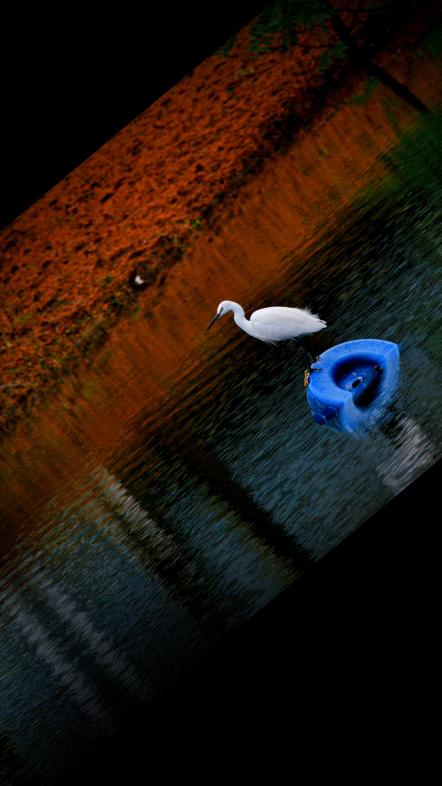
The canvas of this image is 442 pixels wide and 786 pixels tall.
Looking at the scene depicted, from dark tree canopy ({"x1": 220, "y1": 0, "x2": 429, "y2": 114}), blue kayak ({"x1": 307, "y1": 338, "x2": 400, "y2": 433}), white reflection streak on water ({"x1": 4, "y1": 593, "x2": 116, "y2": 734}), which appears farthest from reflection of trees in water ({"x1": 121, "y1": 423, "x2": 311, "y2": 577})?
dark tree canopy ({"x1": 220, "y1": 0, "x2": 429, "y2": 114})

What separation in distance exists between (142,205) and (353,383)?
888mm

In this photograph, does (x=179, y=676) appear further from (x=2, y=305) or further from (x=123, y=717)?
(x=2, y=305)

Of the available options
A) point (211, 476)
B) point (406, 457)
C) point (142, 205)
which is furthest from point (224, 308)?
point (406, 457)

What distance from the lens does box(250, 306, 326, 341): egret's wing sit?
3.35 metres

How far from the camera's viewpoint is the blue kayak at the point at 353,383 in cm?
338

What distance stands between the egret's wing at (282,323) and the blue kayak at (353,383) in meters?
0.11

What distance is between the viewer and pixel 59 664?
3.40m

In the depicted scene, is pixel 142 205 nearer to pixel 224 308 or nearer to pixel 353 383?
pixel 224 308

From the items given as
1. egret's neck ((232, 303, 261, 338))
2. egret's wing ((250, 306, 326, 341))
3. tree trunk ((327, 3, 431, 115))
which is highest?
tree trunk ((327, 3, 431, 115))

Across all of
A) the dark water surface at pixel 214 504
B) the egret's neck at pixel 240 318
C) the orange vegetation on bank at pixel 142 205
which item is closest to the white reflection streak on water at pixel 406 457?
the dark water surface at pixel 214 504

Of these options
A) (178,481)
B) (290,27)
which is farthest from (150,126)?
(178,481)

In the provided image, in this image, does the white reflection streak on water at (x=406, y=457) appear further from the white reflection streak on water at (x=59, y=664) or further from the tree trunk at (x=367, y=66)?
the white reflection streak on water at (x=59, y=664)

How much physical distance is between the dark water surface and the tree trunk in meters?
0.34

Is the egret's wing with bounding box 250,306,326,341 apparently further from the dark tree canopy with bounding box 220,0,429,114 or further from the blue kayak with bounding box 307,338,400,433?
the dark tree canopy with bounding box 220,0,429,114
